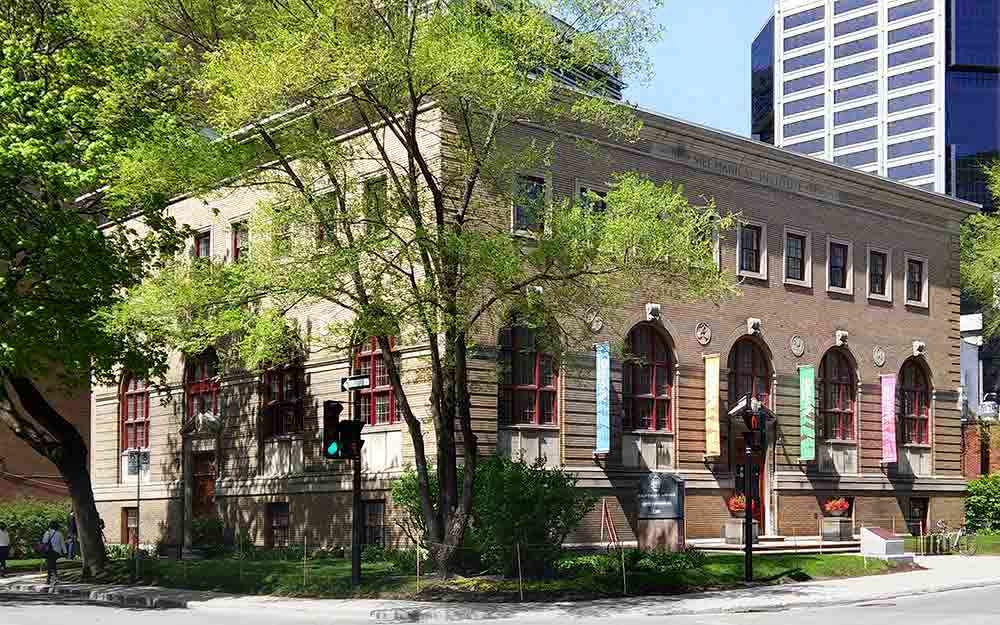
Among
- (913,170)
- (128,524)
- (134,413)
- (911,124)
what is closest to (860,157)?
(911,124)

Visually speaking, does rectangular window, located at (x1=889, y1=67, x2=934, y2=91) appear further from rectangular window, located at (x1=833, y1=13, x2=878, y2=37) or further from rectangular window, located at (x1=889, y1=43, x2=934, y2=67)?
rectangular window, located at (x1=833, y1=13, x2=878, y2=37)

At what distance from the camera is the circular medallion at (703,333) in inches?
1602

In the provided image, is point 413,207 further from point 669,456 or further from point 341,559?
point 669,456

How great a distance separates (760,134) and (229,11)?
15688 cm

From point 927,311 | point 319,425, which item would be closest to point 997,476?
point 927,311

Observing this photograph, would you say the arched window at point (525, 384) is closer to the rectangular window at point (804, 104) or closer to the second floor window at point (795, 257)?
the second floor window at point (795, 257)

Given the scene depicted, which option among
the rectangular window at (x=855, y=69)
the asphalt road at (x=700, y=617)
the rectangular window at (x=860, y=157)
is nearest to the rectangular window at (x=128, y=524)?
the asphalt road at (x=700, y=617)

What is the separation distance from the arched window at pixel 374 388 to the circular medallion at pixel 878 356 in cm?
1840

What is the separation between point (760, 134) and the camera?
583ft

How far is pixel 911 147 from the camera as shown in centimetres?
15750

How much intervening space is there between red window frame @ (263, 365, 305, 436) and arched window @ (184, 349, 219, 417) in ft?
8.76

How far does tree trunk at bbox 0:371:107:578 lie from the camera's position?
33.0 m

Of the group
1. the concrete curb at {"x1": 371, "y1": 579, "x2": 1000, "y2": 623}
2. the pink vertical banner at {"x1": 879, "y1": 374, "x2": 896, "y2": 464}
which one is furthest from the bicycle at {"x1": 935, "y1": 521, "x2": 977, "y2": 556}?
the concrete curb at {"x1": 371, "y1": 579, "x2": 1000, "y2": 623}

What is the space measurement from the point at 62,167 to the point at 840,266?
86.9 ft
